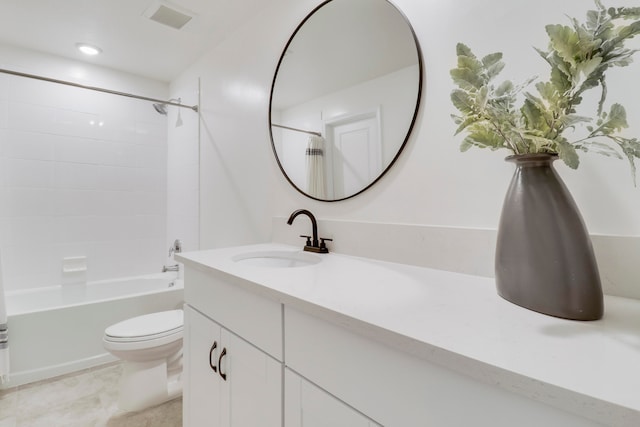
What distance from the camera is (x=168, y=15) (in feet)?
6.08

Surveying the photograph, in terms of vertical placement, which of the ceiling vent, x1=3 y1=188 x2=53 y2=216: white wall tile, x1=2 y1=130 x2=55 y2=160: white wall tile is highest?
the ceiling vent

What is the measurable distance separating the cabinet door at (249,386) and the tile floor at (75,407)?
88 centimetres

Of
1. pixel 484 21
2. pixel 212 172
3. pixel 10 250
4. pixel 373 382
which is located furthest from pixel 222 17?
pixel 10 250

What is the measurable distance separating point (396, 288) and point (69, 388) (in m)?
2.22

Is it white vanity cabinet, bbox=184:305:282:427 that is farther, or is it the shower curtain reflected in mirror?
the shower curtain reflected in mirror

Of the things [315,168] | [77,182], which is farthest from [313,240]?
[77,182]

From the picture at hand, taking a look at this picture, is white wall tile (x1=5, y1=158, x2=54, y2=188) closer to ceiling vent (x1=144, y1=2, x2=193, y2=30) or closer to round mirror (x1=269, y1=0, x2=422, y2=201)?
ceiling vent (x1=144, y1=2, x2=193, y2=30)

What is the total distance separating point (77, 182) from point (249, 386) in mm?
2588

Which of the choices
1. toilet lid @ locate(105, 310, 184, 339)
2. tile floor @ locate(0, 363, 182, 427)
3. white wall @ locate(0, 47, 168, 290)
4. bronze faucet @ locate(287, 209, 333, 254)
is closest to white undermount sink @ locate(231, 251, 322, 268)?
bronze faucet @ locate(287, 209, 333, 254)

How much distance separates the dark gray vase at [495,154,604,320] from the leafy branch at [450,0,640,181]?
2.4 inches

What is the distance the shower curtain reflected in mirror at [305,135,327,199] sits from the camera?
136 cm

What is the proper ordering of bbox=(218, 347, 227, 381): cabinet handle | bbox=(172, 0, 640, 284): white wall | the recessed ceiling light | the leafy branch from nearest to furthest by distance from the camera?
the leafy branch, bbox=(172, 0, 640, 284): white wall, bbox=(218, 347, 227, 381): cabinet handle, the recessed ceiling light

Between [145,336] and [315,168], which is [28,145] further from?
[315,168]

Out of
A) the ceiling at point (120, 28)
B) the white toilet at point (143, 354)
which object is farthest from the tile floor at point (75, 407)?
the ceiling at point (120, 28)
